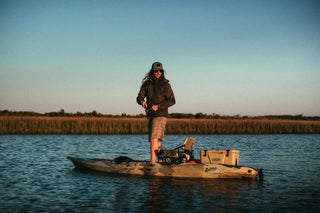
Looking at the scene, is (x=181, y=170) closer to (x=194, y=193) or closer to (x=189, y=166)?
(x=189, y=166)

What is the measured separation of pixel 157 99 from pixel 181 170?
1.73 meters

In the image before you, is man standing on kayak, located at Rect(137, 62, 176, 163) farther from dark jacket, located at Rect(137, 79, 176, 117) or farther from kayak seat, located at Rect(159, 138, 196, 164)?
kayak seat, located at Rect(159, 138, 196, 164)

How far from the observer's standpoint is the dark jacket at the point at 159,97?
338 inches

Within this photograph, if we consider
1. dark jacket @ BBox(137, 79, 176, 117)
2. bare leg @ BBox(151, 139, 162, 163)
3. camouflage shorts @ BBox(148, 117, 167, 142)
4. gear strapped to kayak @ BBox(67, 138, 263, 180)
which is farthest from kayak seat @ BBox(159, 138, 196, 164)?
dark jacket @ BBox(137, 79, 176, 117)

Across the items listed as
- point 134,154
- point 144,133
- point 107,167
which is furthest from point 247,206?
point 144,133

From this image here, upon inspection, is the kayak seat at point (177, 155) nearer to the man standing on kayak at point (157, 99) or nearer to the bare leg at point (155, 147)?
the bare leg at point (155, 147)

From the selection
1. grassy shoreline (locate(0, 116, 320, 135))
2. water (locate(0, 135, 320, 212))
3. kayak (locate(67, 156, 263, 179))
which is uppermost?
grassy shoreline (locate(0, 116, 320, 135))

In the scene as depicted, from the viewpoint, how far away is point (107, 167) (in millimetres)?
9711

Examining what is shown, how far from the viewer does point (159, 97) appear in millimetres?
8664

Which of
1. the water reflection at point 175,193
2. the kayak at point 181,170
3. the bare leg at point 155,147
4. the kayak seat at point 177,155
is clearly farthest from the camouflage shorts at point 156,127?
the water reflection at point 175,193

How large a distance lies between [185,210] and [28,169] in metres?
6.25

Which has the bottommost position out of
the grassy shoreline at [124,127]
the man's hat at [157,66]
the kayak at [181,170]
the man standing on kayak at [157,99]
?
the kayak at [181,170]

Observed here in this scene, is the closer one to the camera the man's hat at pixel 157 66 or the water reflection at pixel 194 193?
the water reflection at pixel 194 193

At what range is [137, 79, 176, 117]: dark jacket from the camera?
8.58 m
